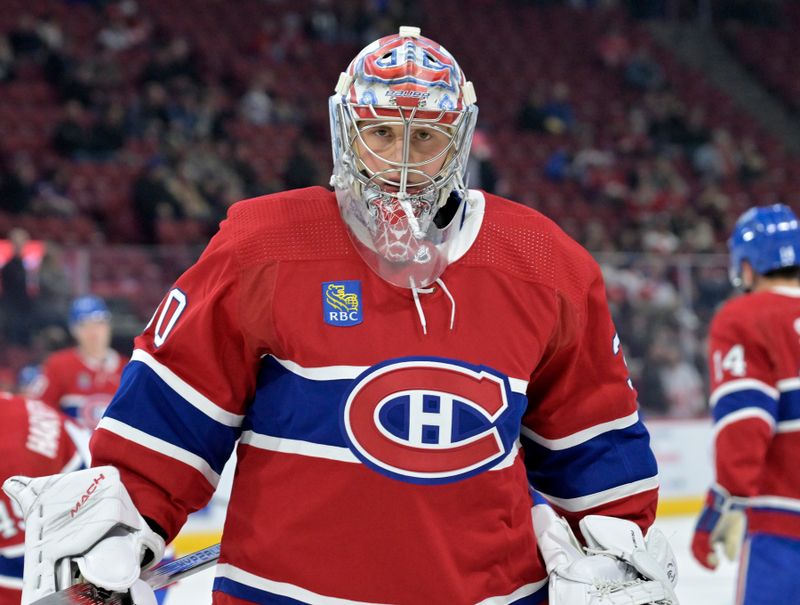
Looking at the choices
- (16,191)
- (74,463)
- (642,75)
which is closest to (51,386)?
(16,191)

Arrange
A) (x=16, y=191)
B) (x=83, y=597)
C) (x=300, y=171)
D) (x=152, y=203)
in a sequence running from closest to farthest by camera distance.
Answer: (x=83, y=597) → (x=16, y=191) → (x=152, y=203) → (x=300, y=171)

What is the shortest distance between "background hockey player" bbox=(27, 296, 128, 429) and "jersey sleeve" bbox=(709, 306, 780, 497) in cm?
392

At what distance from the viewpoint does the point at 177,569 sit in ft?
5.67

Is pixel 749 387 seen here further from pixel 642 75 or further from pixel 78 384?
pixel 642 75

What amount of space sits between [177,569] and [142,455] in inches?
8.6

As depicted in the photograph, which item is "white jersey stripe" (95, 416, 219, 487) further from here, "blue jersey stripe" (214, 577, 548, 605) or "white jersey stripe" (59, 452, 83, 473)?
"white jersey stripe" (59, 452, 83, 473)

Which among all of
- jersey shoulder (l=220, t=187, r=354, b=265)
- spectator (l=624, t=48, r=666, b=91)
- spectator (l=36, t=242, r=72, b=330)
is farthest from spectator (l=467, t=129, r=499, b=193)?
jersey shoulder (l=220, t=187, r=354, b=265)

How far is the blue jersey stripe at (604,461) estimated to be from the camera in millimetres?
1826

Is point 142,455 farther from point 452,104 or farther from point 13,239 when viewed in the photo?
point 13,239

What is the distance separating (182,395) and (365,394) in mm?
255

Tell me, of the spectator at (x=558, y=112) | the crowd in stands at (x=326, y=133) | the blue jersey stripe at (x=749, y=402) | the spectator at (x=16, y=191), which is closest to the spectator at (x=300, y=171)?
Result: the crowd in stands at (x=326, y=133)

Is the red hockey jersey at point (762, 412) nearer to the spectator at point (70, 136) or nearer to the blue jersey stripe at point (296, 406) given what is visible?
the blue jersey stripe at point (296, 406)

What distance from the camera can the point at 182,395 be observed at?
1.62 meters

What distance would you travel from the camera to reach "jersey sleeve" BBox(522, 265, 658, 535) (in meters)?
1.80
